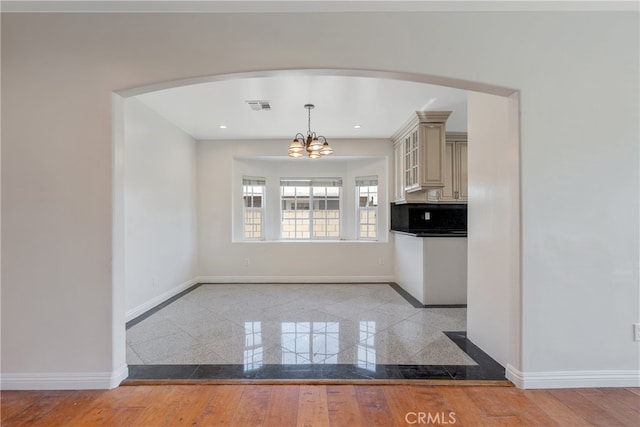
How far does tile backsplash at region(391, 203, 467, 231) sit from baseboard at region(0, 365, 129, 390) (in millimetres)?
4140

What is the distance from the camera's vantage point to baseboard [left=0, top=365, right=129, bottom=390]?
2143mm

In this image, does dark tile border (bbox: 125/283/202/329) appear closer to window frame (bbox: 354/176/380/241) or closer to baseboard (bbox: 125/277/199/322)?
baseboard (bbox: 125/277/199/322)

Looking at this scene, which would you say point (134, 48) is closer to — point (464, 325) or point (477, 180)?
point (477, 180)

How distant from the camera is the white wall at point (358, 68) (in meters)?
2.16

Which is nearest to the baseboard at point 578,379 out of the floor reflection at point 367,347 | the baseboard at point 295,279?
the floor reflection at point 367,347

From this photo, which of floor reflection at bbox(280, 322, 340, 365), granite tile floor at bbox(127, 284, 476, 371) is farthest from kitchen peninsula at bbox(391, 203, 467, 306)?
floor reflection at bbox(280, 322, 340, 365)

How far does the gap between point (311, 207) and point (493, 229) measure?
13.5ft

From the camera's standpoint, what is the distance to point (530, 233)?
2158 millimetres

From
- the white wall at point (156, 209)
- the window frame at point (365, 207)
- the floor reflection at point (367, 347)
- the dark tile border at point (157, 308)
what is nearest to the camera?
the floor reflection at point (367, 347)

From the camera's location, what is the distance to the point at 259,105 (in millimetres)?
3785

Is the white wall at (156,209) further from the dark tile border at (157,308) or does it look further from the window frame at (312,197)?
the window frame at (312,197)

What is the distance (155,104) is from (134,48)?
183 centimetres

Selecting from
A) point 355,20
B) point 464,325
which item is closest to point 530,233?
point 464,325

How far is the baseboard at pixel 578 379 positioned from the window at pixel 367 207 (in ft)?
12.5
